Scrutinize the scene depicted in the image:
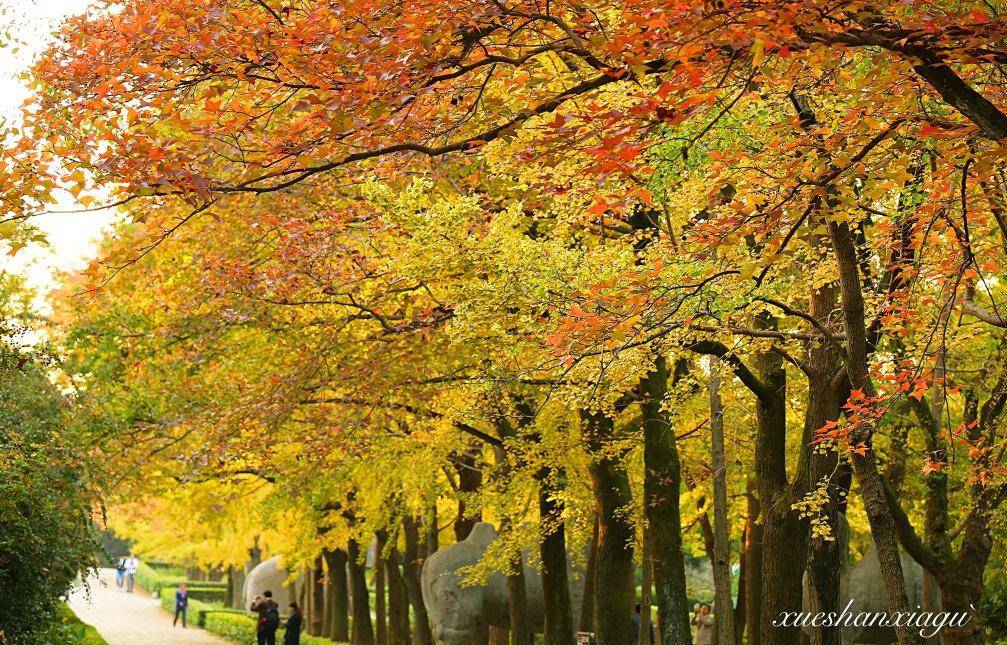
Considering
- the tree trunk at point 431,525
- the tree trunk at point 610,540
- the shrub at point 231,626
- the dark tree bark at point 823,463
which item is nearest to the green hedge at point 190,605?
the shrub at point 231,626

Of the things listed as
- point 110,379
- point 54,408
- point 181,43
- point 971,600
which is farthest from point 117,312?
point 971,600

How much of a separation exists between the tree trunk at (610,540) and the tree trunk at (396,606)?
1012cm

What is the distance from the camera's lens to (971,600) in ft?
45.6

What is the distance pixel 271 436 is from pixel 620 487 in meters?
5.05

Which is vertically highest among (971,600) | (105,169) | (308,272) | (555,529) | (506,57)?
(308,272)

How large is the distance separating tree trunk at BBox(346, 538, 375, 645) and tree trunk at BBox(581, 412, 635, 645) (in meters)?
11.8

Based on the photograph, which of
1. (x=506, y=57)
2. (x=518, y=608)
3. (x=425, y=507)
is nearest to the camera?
(x=506, y=57)

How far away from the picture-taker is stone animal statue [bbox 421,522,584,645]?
19781 mm

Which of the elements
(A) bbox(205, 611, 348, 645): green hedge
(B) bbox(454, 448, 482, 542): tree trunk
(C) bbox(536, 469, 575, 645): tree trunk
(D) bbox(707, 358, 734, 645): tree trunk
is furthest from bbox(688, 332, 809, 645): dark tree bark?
(A) bbox(205, 611, 348, 645): green hedge

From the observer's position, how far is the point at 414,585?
24.5 m

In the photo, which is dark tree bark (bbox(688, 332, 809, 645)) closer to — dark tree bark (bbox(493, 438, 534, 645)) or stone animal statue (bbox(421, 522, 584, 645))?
dark tree bark (bbox(493, 438, 534, 645))

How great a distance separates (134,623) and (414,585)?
18.1m

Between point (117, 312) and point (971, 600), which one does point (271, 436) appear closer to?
point (117, 312)

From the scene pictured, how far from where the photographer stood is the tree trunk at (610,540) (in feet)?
48.5
